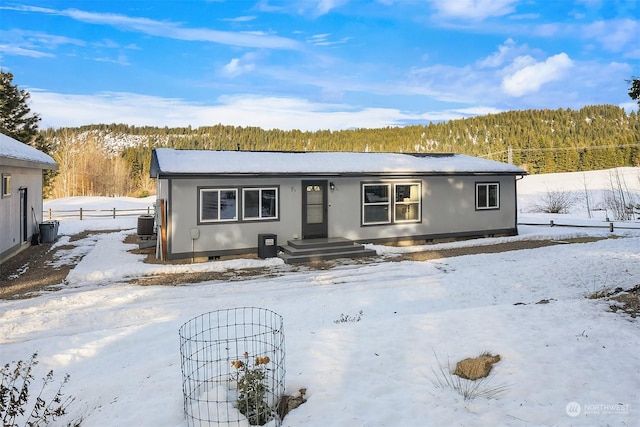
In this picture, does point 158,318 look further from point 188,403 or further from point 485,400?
point 485,400

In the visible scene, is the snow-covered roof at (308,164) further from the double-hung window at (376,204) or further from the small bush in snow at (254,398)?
the small bush in snow at (254,398)

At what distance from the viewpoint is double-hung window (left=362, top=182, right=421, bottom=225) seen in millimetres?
13891

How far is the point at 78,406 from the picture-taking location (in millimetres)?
3885

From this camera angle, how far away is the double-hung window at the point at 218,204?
11.7m

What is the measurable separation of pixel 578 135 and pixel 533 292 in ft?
261

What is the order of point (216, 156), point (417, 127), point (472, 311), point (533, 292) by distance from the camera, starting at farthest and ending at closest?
point (417, 127)
point (216, 156)
point (533, 292)
point (472, 311)

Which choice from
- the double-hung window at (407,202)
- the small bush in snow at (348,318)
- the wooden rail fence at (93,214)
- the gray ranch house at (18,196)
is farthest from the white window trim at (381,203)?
the wooden rail fence at (93,214)

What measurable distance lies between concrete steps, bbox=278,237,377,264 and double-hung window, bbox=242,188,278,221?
1.13 meters

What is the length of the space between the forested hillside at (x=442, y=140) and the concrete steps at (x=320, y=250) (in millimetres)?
45179

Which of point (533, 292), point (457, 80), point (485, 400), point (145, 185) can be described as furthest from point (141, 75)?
point (145, 185)

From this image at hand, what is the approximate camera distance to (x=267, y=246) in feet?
38.7

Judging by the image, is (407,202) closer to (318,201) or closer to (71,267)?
(318,201)

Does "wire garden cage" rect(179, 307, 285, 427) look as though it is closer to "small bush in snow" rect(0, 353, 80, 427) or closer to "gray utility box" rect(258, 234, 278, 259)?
"small bush in snow" rect(0, 353, 80, 427)

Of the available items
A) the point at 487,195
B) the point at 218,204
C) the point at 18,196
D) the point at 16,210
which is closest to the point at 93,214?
the point at 18,196
